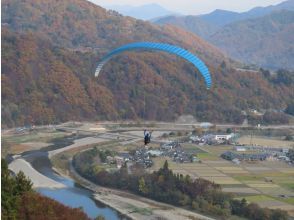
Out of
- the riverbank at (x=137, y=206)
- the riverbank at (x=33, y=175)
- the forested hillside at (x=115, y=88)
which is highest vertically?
the forested hillside at (x=115, y=88)

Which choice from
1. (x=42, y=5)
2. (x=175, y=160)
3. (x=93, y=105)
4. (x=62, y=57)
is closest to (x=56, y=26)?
(x=42, y=5)

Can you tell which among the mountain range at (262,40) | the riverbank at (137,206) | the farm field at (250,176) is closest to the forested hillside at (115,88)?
the farm field at (250,176)

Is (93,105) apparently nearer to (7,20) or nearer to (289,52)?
(7,20)

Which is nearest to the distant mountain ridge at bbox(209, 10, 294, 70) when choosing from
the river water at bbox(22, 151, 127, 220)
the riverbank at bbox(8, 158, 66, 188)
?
the riverbank at bbox(8, 158, 66, 188)

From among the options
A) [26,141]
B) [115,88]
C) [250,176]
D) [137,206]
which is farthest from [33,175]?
[115,88]

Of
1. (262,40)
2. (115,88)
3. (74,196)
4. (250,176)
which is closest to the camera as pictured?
(74,196)

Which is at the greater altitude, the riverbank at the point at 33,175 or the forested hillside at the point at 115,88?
the forested hillside at the point at 115,88

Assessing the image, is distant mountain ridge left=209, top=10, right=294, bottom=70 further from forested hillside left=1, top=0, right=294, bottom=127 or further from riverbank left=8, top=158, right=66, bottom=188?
riverbank left=8, top=158, right=66, bottom=188

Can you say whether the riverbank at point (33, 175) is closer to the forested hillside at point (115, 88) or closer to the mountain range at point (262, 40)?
the forested hillside at point (115, 88)

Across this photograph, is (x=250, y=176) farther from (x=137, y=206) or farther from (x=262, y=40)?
(x=262, y=40)

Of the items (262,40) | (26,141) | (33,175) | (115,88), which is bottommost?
(33,175)
